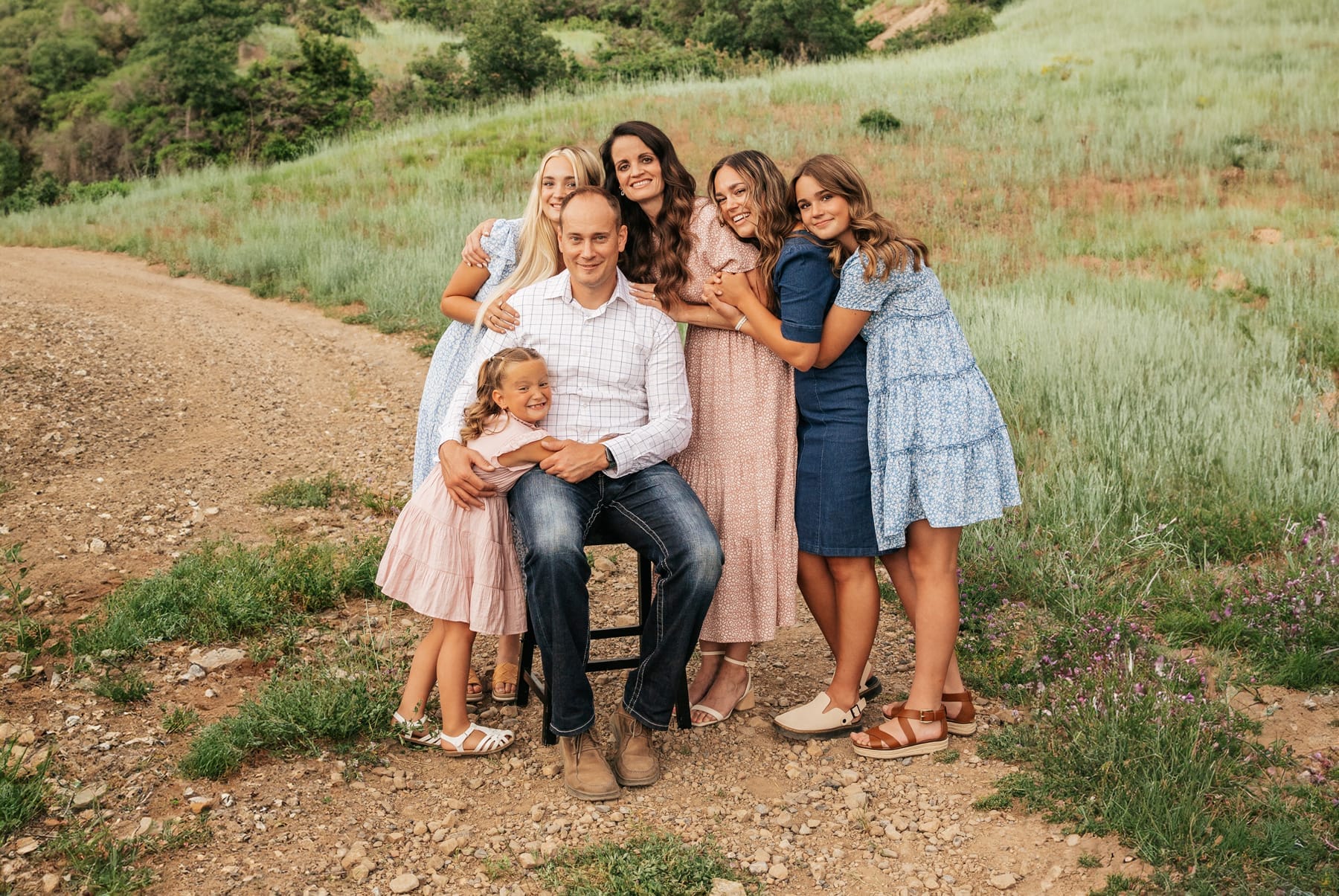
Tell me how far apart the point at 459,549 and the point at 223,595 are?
5.03 feet

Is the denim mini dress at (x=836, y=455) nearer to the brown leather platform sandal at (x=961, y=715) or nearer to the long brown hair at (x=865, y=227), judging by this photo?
the long brown hair at (x=865, y=227)

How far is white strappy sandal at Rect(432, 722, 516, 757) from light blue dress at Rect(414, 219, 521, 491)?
0.89 m

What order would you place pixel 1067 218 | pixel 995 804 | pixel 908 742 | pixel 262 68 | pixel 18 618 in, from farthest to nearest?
pixel 262 68
pixel 1067 218
pixel 18 618
pixel 908 742
pixel 995 804

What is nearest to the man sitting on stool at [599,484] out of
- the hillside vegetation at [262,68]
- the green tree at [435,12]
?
the hillside vegetation at [262,68]

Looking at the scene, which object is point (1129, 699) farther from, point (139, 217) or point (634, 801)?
Result: point (139, 217)

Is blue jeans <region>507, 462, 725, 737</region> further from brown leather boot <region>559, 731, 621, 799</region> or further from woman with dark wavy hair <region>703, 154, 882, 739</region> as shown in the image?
woman with dark wavy hair <region>703, 154, 882, 739</region>

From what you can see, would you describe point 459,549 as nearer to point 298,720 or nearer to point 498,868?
point 298,720

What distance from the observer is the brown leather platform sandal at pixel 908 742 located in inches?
139

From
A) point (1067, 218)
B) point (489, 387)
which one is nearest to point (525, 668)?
point (489, 387)

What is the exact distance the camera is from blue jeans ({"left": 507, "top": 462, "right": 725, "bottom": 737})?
10.5 feet

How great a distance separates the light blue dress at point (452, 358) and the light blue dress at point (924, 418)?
133 cm

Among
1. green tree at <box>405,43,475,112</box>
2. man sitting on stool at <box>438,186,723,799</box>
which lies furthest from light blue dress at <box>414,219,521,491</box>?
green tree at <box>405,43,475,112</box>

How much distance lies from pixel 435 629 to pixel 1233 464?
170 inches

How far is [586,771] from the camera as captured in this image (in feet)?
10.9
